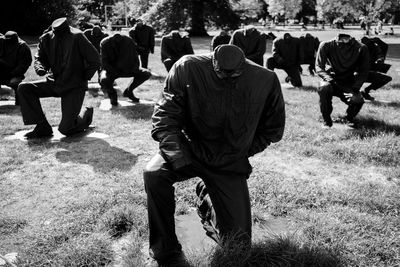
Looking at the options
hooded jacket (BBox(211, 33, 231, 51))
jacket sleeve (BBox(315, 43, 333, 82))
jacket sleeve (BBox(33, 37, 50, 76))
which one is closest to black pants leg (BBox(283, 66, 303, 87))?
hooded jacket (BBox(211, 33, 231, 51))

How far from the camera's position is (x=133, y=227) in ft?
11.4

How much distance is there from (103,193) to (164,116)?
5.91ft

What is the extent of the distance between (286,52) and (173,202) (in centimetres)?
971

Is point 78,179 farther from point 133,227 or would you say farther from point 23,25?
point 23,25

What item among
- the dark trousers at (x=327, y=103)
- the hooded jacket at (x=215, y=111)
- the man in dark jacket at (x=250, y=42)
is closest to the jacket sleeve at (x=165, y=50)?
the man in dark jacket at (x=250, y=42)

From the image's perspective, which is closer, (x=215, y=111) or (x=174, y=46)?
(x=215, y=111)

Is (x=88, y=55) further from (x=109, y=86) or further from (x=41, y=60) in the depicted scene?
(x=109, y=86)

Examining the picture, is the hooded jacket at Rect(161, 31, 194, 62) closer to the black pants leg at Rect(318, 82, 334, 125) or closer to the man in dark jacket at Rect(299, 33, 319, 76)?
the man in dark jacket at Rect(299, 33, 319, 76)

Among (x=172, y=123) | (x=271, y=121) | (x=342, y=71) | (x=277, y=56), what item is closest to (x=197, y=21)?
(x=277, y=56)

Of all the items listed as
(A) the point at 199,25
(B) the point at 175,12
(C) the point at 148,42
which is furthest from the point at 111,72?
(A) the point at 199,25

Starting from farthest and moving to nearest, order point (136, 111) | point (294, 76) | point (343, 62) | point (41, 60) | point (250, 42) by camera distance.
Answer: point (294, 76) < point (250, 42) < point (136, 111) < point (343, 62) < point (41, 60)

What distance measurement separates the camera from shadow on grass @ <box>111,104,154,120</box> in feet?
25.6

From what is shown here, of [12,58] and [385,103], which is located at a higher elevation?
[12,58]

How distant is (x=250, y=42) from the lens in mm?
10844
